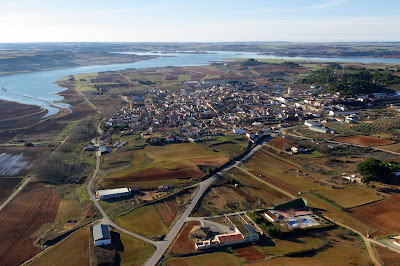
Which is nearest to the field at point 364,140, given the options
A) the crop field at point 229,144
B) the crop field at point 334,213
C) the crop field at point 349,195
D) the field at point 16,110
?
the crop field at point 229,144

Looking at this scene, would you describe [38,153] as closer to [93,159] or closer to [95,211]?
[93,159]

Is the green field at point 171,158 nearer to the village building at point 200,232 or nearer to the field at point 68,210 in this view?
the field at point 68,210

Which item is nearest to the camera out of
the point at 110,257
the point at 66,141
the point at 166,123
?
the point at 110,257

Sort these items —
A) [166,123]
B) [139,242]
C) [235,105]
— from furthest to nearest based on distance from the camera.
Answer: [235,105], [166,123], [139,242]

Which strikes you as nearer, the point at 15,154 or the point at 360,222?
the point at 360,222

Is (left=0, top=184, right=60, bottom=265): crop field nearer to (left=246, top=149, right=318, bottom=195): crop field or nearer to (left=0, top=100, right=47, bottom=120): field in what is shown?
(left=246, top=149, right=318, bottom=195): crop field

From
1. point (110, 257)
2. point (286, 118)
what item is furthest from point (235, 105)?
point (110, 257)
